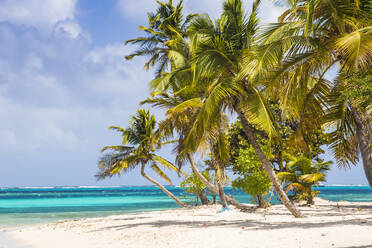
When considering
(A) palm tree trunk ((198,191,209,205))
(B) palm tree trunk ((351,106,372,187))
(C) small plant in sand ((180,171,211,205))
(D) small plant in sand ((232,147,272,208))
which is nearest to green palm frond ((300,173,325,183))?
(D) small plant in sand ((232,147,272,208))

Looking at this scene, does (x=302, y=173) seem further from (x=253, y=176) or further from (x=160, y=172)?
(x=160, y=172)

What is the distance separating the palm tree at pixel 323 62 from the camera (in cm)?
759

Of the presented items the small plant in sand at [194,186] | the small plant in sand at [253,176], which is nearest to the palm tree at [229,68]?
the small plant in sand at [253,176]

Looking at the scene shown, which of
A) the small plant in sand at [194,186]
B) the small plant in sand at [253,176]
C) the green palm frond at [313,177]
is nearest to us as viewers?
the small plant in sand at [253,176]

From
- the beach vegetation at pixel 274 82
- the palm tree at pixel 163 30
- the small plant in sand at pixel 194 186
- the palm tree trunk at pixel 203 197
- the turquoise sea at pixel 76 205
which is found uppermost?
the palm tree at pixel 163 30

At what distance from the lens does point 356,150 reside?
10414mm

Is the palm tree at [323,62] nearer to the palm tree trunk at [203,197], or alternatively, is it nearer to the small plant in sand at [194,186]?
the small plant in sand at [194,186]

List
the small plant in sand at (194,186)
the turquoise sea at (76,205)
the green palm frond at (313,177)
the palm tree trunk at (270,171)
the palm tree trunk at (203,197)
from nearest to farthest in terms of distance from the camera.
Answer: the palm tree trunk at (270,171) → the green palm frond at (313,177) → the small plant in sand at (194,186) → the palm tree trunk at (203,197) → the turquoise sea at (76,205)

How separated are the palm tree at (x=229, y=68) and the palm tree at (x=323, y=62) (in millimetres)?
1034

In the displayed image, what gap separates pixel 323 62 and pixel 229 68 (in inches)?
117

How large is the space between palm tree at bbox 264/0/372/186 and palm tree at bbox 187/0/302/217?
40.7 inches

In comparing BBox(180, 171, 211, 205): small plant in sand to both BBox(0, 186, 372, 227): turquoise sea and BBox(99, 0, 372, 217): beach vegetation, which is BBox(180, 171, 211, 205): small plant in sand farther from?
BBox(99, 0, 372, 217): beach vegetation

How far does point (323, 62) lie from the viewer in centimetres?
862

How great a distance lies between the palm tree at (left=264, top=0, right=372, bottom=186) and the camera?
759 centimetres
